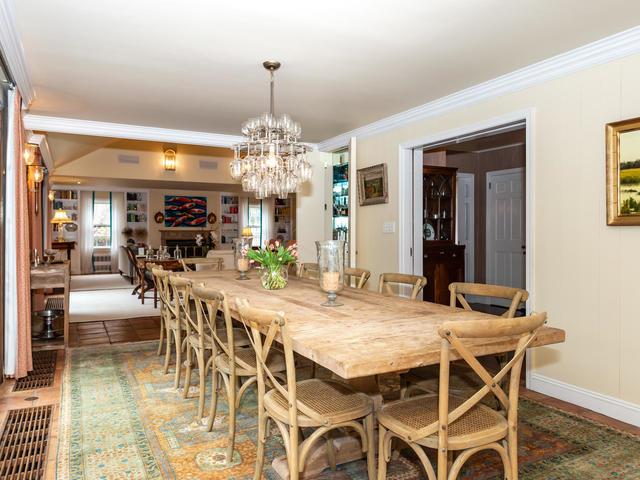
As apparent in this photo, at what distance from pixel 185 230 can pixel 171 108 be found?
29.1 ft

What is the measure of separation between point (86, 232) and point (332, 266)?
12.0m

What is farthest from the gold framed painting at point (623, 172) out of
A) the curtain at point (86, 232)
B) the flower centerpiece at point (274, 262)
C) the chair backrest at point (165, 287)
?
the curtain at point (86, 232)

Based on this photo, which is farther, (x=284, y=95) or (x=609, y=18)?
(x=284, y=95)

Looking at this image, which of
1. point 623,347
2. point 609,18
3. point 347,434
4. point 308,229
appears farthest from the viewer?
point 308,229

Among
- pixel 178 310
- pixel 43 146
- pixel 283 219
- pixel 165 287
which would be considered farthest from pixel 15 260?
pixel 283 219

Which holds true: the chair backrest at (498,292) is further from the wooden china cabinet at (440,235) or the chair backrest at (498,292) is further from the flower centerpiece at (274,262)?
the wooden china cabinet at (440,235)

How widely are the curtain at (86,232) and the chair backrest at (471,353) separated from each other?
1286 cm

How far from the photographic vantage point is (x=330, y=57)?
312cm

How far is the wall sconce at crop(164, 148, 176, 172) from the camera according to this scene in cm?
945

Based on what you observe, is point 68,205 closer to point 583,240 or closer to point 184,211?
point 184,211

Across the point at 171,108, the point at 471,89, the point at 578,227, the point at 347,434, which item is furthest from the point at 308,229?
the point at 347,434

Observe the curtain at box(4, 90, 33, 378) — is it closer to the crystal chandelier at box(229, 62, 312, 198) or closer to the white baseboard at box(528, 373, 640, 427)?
the crystal chandelier at box(229, 62, 312, 198)

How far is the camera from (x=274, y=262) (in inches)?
124

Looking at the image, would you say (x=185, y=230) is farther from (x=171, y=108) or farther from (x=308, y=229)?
(x=171, y=108)
